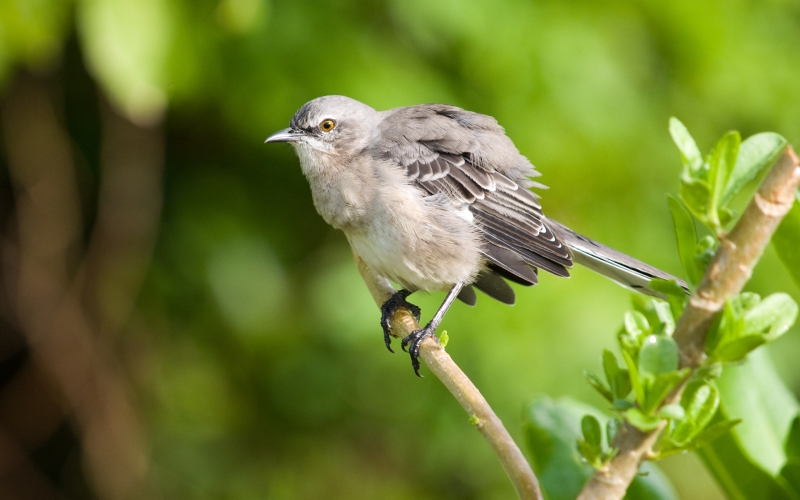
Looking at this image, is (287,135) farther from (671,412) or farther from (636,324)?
(671,412)

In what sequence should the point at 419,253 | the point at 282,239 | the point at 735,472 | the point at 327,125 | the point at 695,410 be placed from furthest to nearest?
the point at 282,239 < the point at 327,125 < the point at 419,253 < the point at 735,472 < the point at 695,410

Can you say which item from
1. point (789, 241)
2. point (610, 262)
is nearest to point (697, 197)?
point (789, 241)

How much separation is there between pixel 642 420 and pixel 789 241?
722 mm

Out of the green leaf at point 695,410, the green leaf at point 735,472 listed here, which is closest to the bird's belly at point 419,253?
the green leaf at point 735,472

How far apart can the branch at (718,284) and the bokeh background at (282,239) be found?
263 centimetres

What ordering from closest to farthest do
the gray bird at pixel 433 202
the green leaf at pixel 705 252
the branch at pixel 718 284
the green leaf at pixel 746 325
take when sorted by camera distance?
the branch at pixel 718 284 < the green leaf at pixel 746 325 < the green leaf at pixel 705 252 < the gray bird at pixel 433 202

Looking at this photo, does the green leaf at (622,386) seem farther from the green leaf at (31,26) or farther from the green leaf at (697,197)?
the green leaf at (31,26)

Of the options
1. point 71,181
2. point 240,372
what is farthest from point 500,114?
point 71,181

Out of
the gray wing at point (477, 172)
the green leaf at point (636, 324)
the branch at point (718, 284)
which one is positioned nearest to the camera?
the branch at point (718, 284)

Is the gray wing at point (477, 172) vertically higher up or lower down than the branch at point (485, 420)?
lower down

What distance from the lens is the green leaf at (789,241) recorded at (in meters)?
1.61

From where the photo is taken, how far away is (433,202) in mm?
3482

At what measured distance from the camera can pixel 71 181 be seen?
191 inches

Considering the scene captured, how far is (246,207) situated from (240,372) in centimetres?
109
